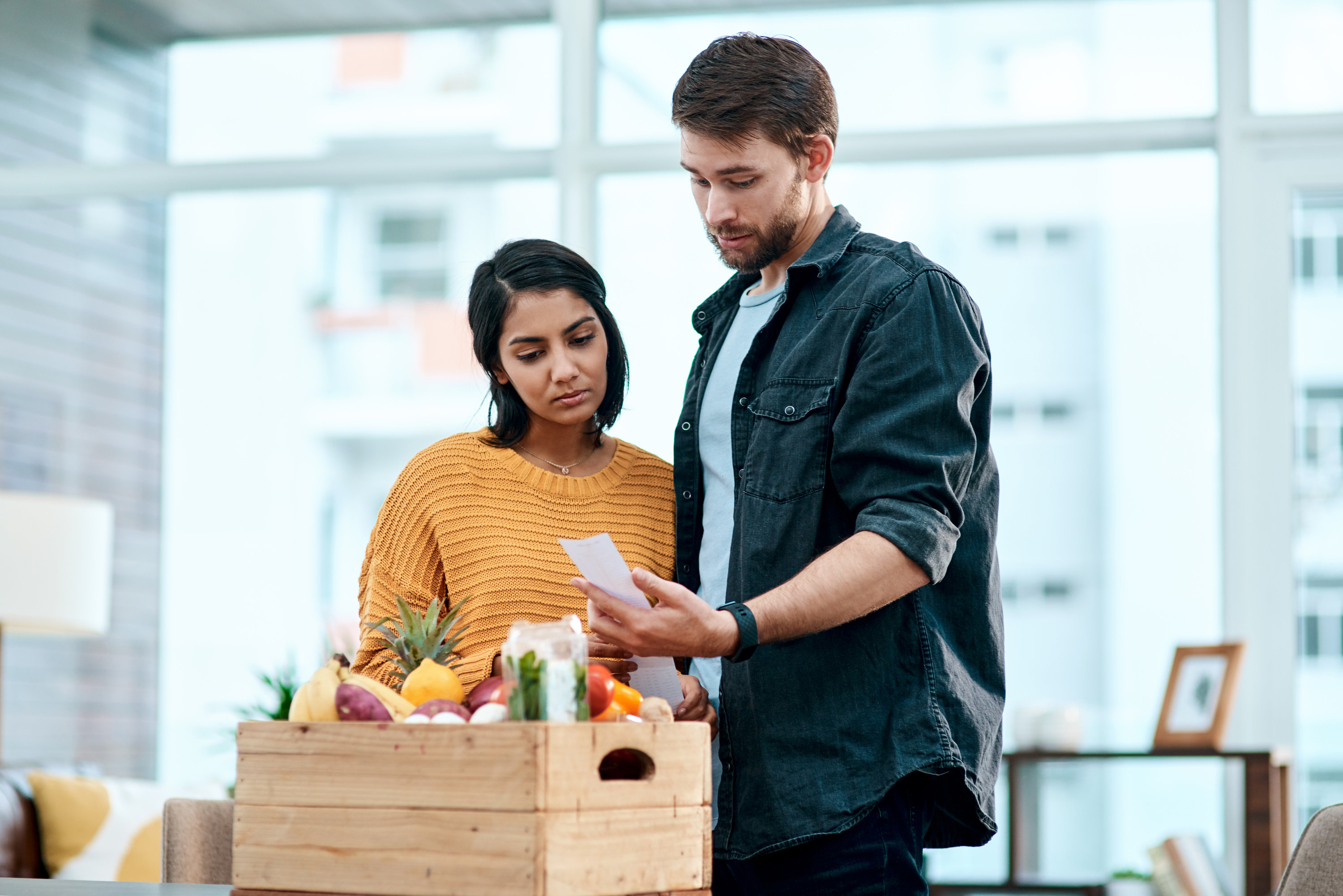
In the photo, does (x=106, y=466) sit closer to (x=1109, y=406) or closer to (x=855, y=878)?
(x=1109, y=406)

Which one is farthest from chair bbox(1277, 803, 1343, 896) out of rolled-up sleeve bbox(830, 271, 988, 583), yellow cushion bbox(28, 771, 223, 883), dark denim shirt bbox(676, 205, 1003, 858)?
yellow cushion bbox(28, 771, 223, 883)

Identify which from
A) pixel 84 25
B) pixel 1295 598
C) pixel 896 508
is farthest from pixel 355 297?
pixel 896 508

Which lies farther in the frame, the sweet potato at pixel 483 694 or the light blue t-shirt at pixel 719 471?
the light blue t-shirt at pixel 719 471

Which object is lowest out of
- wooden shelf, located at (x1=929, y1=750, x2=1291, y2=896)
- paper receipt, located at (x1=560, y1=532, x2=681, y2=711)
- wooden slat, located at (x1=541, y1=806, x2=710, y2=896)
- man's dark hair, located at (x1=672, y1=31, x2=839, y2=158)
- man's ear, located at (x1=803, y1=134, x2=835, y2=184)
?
wooden shelf, located at (x1=929, y1=750, x2=1291, y2=896)

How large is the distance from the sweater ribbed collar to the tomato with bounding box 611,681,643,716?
411 millimetres

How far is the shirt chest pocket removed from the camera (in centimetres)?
150

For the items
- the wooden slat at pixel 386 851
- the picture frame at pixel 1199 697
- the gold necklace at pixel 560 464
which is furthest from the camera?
the picture frame at pixel 1199 697

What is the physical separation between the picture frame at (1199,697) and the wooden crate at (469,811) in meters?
2.75

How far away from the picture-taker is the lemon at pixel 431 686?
4.27 feet

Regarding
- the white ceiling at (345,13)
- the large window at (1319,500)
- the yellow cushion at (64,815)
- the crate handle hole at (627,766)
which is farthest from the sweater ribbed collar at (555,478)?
the white ceiling at (345,13)

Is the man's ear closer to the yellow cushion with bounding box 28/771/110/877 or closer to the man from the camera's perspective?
the man

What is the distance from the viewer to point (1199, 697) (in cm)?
373

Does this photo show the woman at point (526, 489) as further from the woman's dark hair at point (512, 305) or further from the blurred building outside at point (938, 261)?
the blurred building outside at point (938, 261)

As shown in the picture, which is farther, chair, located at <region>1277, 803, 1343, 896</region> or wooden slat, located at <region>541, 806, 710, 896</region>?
chair, located at <region>1277, 803, 1343, 896</region>
